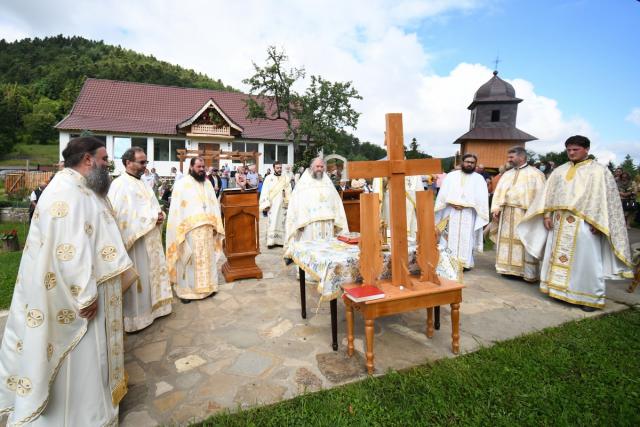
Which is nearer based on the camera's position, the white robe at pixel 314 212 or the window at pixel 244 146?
the white robe at pixel 314 212

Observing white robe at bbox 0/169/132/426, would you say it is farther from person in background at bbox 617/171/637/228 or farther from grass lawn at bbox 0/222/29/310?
person in background at bbox 617/171/637/228

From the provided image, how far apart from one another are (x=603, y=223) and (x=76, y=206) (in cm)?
565

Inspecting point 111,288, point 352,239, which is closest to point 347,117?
point 352,239

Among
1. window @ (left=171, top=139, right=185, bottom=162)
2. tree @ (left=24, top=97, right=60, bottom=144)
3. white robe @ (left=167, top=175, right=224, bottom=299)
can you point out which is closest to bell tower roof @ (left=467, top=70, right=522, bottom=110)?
window @ (left=171, top=139, right=185, bottom=162)

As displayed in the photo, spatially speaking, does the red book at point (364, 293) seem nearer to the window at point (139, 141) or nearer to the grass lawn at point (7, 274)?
the grass lawn at point (7, 274)

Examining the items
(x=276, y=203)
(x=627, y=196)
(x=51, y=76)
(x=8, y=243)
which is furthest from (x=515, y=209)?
(x=51, y=76)

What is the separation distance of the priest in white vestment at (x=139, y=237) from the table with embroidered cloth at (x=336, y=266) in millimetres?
1700

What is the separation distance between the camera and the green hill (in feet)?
150

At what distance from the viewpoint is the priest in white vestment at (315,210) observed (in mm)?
5551

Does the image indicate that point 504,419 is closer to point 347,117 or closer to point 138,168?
point 138,168

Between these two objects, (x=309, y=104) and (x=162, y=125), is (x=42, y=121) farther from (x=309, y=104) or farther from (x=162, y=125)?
(x=309, y=104)

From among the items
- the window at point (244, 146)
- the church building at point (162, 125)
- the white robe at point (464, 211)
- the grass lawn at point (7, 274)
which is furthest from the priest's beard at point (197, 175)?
the window at point (244, 146)

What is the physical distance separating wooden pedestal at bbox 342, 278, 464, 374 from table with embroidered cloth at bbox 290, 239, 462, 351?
0.12 meters

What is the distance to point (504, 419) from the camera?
2537mm
